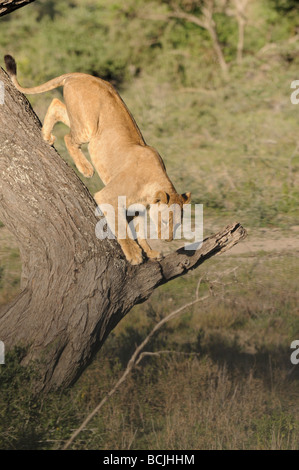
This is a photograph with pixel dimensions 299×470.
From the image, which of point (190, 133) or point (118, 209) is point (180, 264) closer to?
point (118, 209)

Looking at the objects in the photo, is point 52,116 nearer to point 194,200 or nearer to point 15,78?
point 15,78

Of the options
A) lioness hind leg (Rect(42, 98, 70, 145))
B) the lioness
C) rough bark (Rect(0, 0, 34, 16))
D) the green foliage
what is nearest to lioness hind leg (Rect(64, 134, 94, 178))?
the lioness

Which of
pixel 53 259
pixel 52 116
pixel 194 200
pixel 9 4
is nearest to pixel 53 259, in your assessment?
pixel 53 259

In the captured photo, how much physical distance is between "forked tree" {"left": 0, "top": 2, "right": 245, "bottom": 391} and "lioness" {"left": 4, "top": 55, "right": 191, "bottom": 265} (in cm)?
20

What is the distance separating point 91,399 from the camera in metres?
5.97

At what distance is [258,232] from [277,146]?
9.95ft

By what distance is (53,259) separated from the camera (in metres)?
5.61

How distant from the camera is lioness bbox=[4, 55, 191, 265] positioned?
17.7 ft

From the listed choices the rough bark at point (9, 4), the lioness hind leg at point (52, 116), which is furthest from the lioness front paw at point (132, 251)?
the rough bark at point (9, 4)

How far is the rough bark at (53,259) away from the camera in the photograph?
5.53 meters

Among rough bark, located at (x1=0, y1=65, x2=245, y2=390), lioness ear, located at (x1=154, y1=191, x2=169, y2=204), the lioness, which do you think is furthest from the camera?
rough bark, located at (x1=0, y1=65, x2=245, y2=390)

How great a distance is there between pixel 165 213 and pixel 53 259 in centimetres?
100

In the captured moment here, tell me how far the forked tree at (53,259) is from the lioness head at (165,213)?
1.69ft

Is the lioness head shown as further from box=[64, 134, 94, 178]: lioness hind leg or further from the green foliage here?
the green foliage
